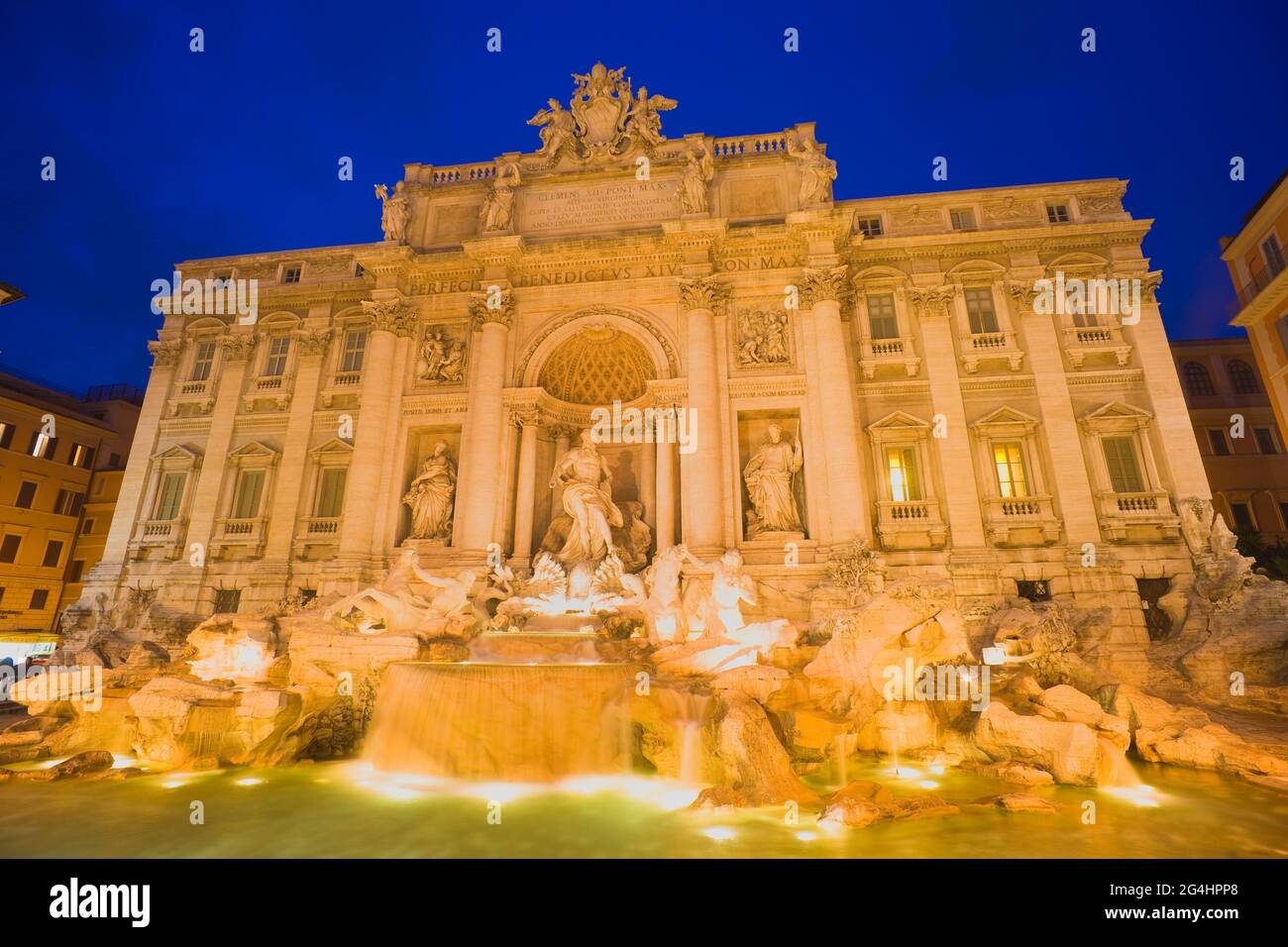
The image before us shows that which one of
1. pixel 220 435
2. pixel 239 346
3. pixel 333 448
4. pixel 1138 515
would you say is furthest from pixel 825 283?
pixel 220 435

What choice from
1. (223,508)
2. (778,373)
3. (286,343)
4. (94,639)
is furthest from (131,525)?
(778,373)

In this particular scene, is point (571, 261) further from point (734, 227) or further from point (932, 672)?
point (932, 672)

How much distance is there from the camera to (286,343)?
69.2 ft

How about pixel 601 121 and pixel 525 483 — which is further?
pixel 601 121

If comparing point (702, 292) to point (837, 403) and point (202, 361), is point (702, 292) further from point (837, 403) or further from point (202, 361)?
point (202, 361)

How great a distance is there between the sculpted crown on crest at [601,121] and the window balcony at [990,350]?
39.0 ft

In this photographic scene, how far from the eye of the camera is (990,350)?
1759 centimetres

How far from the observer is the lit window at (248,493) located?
19312 millimetres

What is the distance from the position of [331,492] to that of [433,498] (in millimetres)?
3766

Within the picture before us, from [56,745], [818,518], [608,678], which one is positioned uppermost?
[818,518]

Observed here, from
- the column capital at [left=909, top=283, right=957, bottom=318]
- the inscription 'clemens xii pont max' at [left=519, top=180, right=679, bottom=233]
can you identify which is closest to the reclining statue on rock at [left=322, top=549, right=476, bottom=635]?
the inscription 'clemens xii pont max' at [left=519, top=180, right=679, bottom=233]

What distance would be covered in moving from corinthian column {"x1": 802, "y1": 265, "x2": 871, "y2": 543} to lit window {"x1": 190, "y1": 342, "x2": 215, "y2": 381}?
20644 millimetres

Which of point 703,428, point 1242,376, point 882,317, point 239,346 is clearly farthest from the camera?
point 1242,376

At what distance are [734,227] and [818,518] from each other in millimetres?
9452
